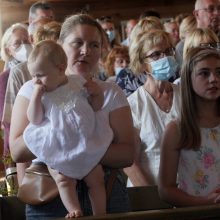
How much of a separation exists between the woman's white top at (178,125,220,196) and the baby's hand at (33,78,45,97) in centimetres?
63

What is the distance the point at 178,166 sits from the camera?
249 cm

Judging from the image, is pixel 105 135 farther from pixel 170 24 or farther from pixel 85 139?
pixel 170 24

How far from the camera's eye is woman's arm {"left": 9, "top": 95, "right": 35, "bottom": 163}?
225 centimetres

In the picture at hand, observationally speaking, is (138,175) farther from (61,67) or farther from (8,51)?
(8,51)

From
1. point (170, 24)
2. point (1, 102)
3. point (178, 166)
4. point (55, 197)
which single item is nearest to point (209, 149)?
point (178, 166)

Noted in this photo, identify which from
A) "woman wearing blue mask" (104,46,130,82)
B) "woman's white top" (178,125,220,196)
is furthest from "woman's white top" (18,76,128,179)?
"woman wearing blue mask" (104,46,130,82)

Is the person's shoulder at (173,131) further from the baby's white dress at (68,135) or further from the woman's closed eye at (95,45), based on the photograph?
the woman's closed eye at (95,45)

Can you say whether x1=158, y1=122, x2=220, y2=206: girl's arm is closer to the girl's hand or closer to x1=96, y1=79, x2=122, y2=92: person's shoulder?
the girl's hand

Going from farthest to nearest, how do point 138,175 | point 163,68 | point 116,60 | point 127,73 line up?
1. point 116,60
2. point 127,73
3. point 163,68
4. point 138,175

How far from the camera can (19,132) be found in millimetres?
2287

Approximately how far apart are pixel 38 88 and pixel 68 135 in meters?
0.20

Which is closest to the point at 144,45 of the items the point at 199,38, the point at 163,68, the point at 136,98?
the point at 163,68

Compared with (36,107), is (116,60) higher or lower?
higher

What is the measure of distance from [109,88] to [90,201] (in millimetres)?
431
